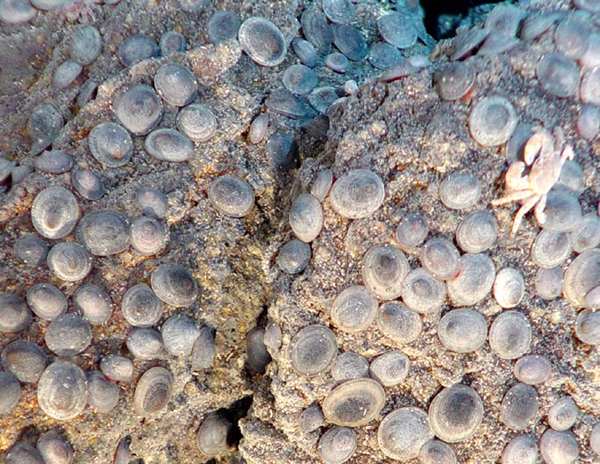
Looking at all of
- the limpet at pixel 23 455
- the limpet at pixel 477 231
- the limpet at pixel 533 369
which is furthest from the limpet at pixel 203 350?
the limpet at pixel 533 369

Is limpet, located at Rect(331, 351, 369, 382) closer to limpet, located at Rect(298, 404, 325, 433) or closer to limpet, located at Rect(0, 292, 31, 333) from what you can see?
limpet, located at Rect(298, 404, 325, 433)

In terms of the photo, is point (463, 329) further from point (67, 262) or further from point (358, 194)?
point (67, 262)

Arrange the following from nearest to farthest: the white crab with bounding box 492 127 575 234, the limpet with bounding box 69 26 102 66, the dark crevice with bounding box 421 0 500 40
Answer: the white crab with bounding box 492 127 575 234
the limpet with bounding box 69 26 102 66
the dark crevice with bounding box 421 0 500 40

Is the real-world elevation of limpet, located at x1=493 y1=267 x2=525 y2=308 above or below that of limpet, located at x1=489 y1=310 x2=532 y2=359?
above

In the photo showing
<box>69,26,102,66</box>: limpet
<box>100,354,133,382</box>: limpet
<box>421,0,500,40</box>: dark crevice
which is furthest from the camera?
<box>421,0,500,40</box>: dark crevice

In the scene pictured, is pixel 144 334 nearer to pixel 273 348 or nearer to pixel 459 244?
pixel 273 348

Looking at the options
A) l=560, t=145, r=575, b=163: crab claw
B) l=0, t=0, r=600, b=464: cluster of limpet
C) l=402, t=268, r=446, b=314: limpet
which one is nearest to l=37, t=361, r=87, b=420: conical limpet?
l=0, t=0, r=600, b=464: cluster of limpet

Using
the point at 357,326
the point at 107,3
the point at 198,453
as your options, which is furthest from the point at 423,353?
the point at 107,3
